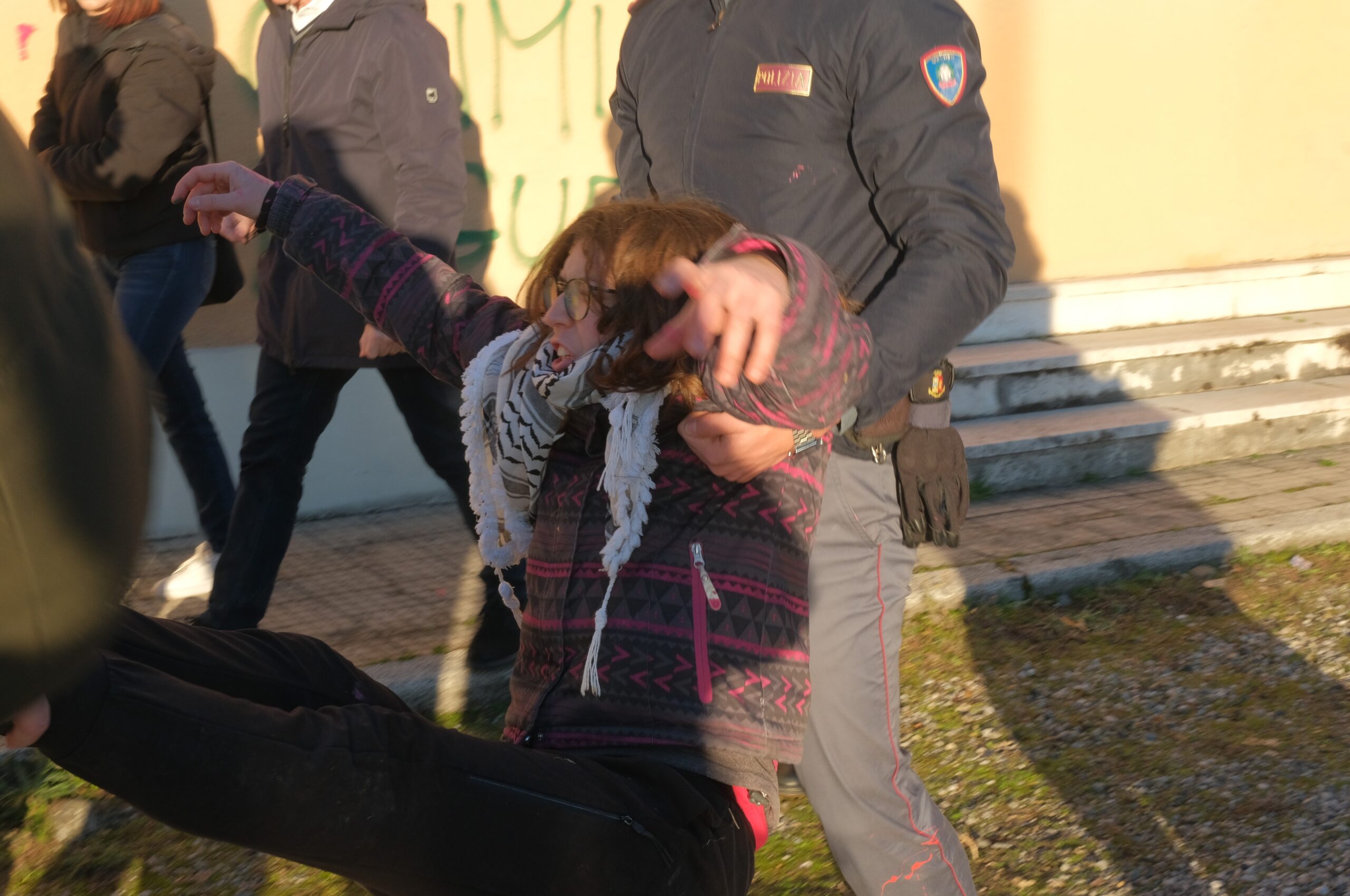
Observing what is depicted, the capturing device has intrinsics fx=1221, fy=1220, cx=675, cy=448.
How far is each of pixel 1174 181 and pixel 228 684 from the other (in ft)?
19.8

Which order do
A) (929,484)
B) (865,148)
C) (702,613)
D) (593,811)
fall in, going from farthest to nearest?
(929,484)
(865,148)
(702,613)
(593,811)

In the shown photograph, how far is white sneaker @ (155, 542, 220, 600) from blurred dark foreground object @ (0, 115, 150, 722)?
10.4 feet

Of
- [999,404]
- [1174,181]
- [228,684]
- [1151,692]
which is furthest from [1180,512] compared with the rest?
[228,684]

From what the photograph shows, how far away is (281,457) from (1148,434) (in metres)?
3.69

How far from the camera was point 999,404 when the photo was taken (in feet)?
18.0

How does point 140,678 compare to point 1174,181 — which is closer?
point 140,678

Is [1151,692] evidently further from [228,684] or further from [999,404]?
[228,684]

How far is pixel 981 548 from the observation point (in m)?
4.39

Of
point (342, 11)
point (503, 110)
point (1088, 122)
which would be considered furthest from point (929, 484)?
point (1088, 122)

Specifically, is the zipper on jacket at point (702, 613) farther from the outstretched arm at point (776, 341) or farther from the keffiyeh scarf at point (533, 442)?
the outstretched arm at point (776, 341)

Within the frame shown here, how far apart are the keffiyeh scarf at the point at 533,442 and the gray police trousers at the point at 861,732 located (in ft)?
1.35

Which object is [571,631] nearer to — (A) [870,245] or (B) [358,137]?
(A) [870,245]

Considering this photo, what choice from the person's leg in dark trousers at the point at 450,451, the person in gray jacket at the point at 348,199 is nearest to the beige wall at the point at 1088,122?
the person in gray jacket at the point at 348,199

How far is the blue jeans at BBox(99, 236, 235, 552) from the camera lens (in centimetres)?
362
